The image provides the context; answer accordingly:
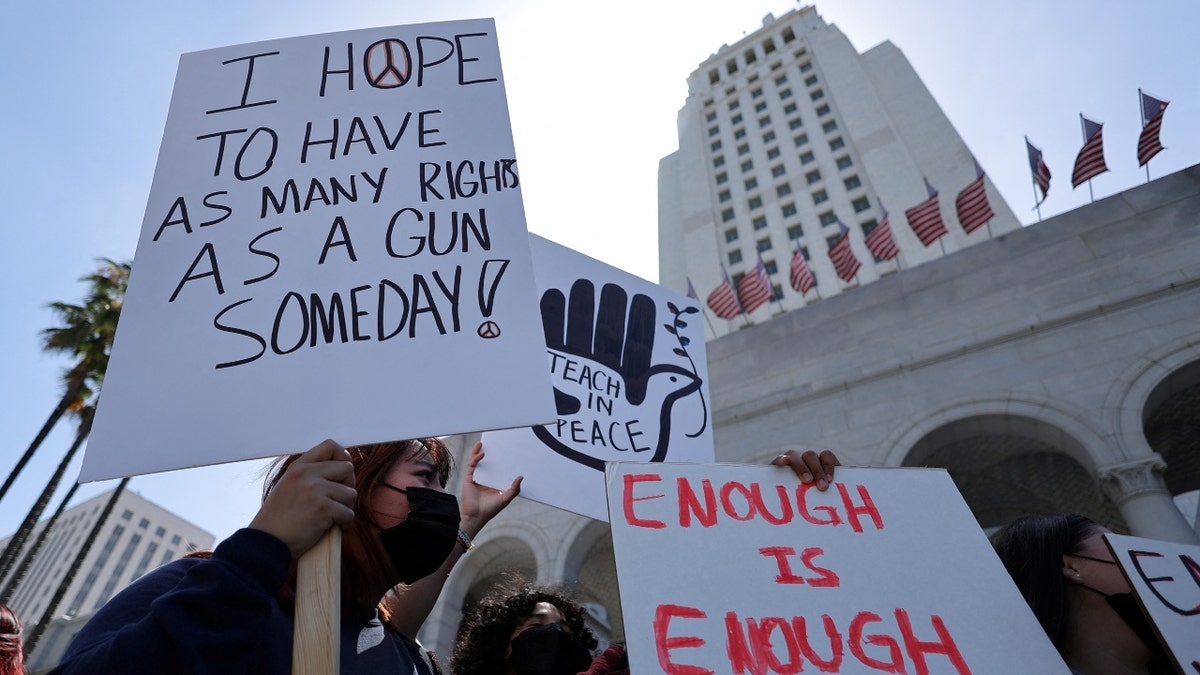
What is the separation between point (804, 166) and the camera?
1545 inches

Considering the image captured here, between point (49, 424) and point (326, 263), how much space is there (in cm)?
1811

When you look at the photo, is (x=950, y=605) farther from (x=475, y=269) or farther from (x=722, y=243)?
(x=722, y=243)

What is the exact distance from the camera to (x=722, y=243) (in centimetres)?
3906

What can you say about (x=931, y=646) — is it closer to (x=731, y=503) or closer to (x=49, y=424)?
(x=731, y=503)

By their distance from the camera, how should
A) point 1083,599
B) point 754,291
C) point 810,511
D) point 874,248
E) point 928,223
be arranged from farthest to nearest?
point 874,248
point 928,223
point 754,291
point 1083,599
point 810,511

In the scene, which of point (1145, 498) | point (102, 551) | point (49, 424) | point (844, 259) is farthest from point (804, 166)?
point (102, 551)

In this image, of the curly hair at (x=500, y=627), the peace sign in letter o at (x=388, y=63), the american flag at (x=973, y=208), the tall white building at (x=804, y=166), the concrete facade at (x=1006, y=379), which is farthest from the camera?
the tall white building at (x=804, y=166)

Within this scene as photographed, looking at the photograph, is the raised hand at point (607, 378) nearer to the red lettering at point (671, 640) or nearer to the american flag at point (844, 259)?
the red lettering at point (671, 640)

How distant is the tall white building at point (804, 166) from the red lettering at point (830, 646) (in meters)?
27.6

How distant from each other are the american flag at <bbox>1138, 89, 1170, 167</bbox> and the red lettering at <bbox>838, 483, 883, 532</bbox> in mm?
14644

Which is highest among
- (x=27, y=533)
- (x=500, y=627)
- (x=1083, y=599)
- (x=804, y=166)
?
(x=804, y=166)

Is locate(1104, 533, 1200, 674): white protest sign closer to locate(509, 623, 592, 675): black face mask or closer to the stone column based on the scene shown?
locate(509, 623, 592, 675): black face mask

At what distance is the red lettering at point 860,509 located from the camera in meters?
1.73

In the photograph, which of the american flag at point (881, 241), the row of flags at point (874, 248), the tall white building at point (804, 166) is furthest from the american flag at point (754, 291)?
the tall white building at point (804, 166)
